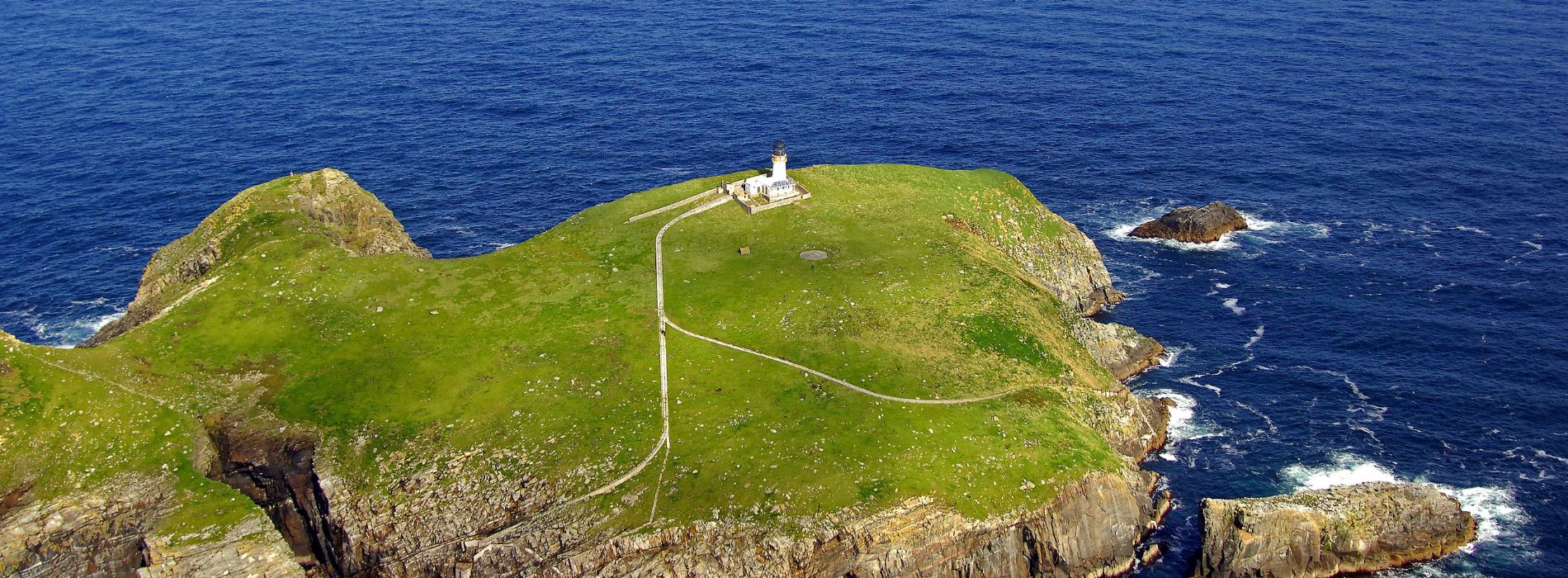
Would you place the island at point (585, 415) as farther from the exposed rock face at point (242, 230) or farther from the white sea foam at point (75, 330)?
the white sea foam at point (75, 330)

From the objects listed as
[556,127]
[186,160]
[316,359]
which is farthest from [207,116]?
[316,359]

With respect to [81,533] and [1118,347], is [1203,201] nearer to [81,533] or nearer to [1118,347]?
[1118,347]

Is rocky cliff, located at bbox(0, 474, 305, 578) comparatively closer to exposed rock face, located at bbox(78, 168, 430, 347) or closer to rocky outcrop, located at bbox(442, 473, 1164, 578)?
rocky outcrop, located at bbox(442, 473, 1164, 578)

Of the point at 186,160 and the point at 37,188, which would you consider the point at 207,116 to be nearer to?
the point at 186,160

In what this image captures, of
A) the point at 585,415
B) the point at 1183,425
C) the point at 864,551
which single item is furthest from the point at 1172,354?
the point at 585,415

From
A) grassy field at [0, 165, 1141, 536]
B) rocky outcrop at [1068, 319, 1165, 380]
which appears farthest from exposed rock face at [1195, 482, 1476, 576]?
rocky outcrop at [1068, 319, 1165, 380]

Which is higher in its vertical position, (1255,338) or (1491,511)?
(1255,338)

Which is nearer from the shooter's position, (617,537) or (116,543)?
(617,537)

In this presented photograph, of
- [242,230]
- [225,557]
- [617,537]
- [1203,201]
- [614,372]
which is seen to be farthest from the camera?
[1203,201]
